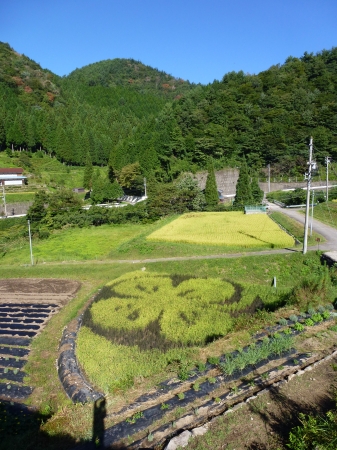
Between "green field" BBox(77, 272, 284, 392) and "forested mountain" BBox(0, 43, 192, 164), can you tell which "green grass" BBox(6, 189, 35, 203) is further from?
"green field" BBox(77, 272, 284, 392)

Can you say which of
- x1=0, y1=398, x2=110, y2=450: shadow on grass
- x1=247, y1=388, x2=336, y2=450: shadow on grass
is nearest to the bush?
x1=247, y1=388, x2=336, y2=450: shadow on grass

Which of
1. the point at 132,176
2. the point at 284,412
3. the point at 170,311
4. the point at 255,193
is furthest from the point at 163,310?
the point at 132,176

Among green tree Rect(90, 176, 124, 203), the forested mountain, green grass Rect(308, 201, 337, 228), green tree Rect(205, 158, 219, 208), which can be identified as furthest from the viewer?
the forested mountain

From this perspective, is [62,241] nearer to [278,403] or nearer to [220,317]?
[220,317]

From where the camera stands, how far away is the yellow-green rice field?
17547 mm

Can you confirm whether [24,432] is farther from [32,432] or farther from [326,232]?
[326,232]

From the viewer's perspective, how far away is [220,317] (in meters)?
9.77

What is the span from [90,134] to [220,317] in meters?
54.0

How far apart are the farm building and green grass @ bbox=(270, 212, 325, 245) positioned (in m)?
33.5

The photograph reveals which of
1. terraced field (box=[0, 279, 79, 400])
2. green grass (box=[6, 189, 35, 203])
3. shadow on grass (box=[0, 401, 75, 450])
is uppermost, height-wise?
green grass (box=[6, 189, 35, 203])

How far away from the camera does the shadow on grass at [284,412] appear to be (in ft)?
15.2

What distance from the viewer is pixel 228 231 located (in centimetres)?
2056

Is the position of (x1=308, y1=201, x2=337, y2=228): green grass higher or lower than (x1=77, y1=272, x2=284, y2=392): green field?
higher

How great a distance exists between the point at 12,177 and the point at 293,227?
36763mm
